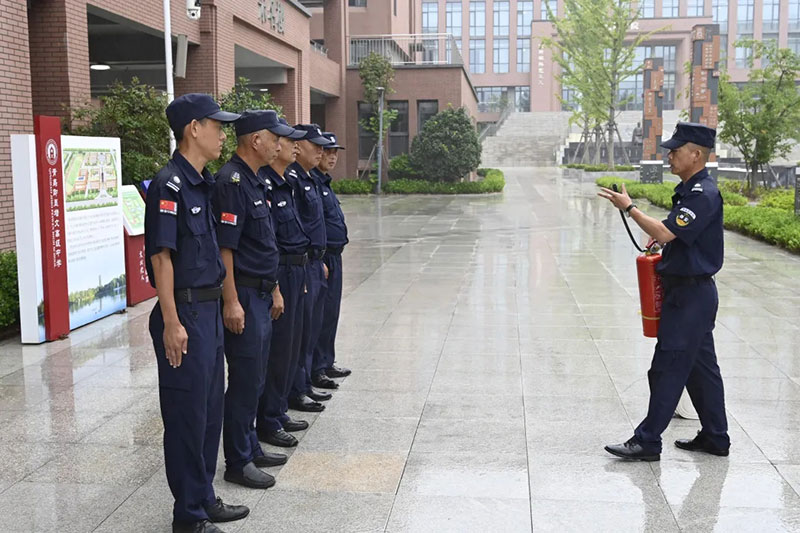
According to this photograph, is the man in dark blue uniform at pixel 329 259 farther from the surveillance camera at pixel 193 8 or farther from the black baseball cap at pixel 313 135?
the surveillance camera at pixel 193 8

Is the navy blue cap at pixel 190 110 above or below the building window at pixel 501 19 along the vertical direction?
below

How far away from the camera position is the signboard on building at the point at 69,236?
8516 mm

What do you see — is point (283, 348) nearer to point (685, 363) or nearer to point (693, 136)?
point (685, 363)

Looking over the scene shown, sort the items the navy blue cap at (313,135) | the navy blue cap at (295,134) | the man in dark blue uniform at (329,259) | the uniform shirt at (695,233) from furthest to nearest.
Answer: the man in dark blue uniform at (329,259), the navy blue cap at (313,135), the navy blue cap at (295,134), the uniform shirt at (695,233)

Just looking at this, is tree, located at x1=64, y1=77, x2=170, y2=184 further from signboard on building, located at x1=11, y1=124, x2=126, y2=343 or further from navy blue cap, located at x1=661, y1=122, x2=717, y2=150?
navy blue cap, located at x1=661, y1=122, x2=717, y2=150

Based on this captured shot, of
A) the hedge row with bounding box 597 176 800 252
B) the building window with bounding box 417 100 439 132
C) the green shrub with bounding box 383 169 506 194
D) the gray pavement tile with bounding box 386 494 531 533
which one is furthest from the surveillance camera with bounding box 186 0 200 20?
→ the building window with bounding box 417 100 439 132

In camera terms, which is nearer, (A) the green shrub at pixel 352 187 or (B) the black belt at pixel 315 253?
(B) the black belt at pixel 315 253

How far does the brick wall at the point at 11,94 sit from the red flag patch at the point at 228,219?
20.4 ft

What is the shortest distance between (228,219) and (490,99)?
7984cm

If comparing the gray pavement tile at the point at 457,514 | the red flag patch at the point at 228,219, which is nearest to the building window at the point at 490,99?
the red flag patch at the point at 228,219

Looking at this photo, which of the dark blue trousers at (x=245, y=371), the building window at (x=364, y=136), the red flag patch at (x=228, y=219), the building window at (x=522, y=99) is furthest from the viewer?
the building window at (x=522, y=99)

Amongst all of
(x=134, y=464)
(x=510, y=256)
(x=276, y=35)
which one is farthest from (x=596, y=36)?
(x=134, y=464)

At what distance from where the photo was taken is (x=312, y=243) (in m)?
6.15

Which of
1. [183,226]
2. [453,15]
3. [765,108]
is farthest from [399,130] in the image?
[453,15]
